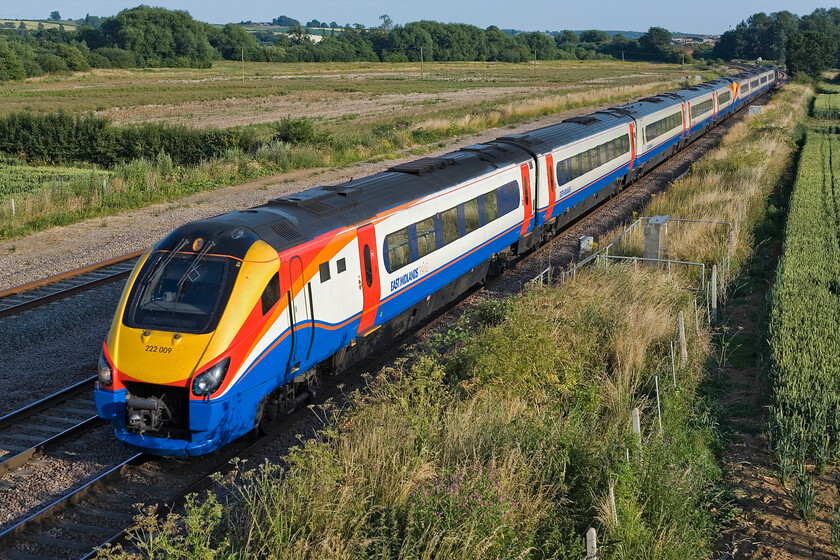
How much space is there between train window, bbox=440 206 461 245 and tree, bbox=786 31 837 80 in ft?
332

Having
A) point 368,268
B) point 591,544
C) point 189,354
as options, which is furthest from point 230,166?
point 591,544

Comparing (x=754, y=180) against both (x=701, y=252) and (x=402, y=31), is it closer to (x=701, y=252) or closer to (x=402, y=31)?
(x=701, y=252)

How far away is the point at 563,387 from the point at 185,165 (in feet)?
93.2

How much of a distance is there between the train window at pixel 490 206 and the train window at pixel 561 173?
4113 millimetres

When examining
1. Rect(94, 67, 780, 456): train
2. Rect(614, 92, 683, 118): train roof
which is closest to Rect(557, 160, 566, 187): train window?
Rect(94, 67, 780, 456): train

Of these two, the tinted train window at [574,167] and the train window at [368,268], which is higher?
the tinted train window at [574,167]

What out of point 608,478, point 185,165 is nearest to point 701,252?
point 608,478

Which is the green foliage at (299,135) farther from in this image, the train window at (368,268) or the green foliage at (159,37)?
the green foliage at (159,37)

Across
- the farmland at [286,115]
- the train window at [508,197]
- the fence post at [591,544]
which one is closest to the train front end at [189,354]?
the fence post at [591,544]

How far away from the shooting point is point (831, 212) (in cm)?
2497

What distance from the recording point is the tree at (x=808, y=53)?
10250cm

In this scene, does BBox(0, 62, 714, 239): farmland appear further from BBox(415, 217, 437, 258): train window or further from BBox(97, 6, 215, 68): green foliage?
BBox(97, 6, 215, 68): green foliage

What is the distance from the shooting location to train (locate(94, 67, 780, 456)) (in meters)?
9.30

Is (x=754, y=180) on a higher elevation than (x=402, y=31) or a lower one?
lower
